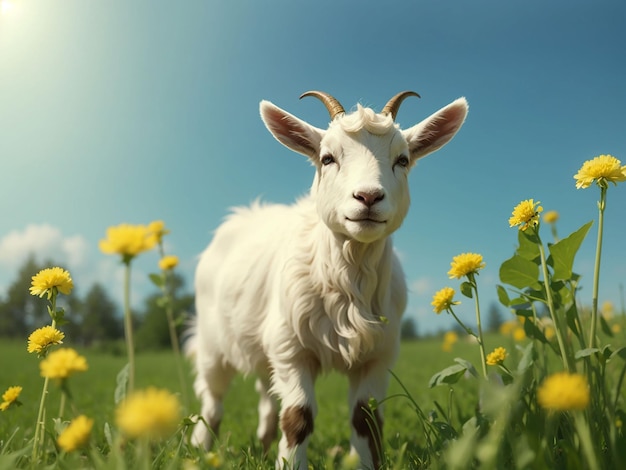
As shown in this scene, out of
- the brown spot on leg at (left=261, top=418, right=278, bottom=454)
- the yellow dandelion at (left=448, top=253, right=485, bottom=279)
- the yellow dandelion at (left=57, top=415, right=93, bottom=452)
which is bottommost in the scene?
the brown spot on leg at (left=261, top=418, right=278, bottom=454)

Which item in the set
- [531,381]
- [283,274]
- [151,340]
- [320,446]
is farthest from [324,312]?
[151,340]

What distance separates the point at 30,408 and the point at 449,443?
5.60 metres

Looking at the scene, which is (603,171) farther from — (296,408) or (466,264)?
(296,408)

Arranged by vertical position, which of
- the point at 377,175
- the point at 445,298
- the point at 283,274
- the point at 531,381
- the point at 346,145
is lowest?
the point at 531,381

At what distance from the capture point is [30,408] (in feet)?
20.3

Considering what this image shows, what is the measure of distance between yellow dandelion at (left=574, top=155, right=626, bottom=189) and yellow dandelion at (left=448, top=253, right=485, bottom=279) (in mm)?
619

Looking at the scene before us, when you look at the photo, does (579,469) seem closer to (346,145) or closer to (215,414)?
(346,145)

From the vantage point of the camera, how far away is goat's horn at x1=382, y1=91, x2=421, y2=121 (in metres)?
3.57

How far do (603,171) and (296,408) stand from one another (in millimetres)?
2145

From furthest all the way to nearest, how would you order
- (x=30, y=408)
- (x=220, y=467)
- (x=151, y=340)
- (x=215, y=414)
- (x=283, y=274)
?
(x=151, y=340), (x=30, y=408), (x=215, y=414), (x=283, y=274), (x=220, y=467)

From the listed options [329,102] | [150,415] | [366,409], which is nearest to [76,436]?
[150,415]

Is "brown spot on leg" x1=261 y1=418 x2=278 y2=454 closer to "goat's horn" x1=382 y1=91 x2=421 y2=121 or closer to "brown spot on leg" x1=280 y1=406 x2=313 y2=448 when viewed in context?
"brown spot on leg" x1=280 y1=406 x2=313 y2=448

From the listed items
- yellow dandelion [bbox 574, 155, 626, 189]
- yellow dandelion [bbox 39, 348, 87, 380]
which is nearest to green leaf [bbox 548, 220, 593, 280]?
yellow dandelion [bbox 574, 155, 626, 189]

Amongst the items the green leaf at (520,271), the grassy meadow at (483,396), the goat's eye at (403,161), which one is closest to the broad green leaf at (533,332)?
the grassy meadow at (483,396)
